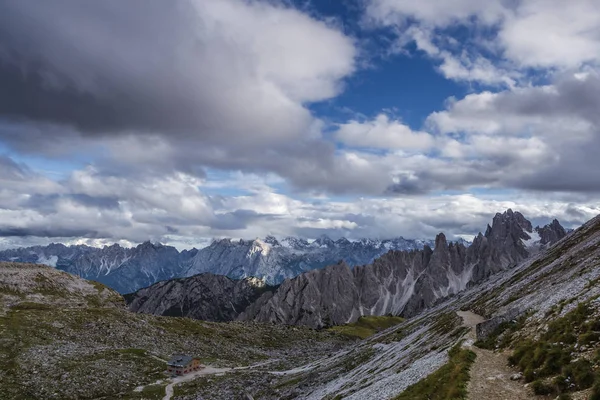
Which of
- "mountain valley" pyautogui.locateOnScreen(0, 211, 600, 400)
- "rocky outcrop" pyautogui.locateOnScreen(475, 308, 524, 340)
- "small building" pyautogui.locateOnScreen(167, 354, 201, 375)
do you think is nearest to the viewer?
"mountain valley" pyautogui.locateOnScreen(0, 211, 600, 400)

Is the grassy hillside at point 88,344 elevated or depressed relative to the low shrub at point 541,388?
depressed

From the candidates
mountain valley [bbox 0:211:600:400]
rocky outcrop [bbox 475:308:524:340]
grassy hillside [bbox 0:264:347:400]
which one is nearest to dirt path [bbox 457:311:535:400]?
mountain valley [bbox 0:211:600:400]

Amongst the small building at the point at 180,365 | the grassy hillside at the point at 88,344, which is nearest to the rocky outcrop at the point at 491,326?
the grassy hillside at the point at 88,344

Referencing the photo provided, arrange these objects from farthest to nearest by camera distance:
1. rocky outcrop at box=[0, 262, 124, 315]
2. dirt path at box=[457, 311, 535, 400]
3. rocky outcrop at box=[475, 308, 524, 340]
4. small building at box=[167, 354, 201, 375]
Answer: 1. rocky outcrop at box=[0, 262, 124, 315]
2. small building at box=[167, 354, 201, 375]
3. rocky outcrop at box=[475, 308, 524, 340]
4. dirt path at box=[457, 311, 535, 400]

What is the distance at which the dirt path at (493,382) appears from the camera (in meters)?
30.5

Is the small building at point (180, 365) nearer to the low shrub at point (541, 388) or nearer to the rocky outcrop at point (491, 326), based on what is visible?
the rocky outcrop at point (491, 326)

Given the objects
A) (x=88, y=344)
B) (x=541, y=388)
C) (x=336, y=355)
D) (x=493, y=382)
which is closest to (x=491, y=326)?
(x=493, y=382)

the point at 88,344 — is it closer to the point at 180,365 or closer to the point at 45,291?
the point at 180,365

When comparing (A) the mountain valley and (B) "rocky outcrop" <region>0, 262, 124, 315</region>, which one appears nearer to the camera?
(A) the mountain valley

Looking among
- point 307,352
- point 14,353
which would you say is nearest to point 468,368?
point 14,353

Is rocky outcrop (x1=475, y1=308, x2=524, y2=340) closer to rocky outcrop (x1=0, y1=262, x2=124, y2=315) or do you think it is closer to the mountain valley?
the mountain valley

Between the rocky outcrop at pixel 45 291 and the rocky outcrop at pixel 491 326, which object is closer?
the rocky outcrop at pixel 491 326

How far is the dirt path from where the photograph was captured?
99.9ft

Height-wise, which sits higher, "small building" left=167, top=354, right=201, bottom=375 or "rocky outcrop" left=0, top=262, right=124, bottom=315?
"rocky outcrop" left=0, top=262, right=124, bottom=315
